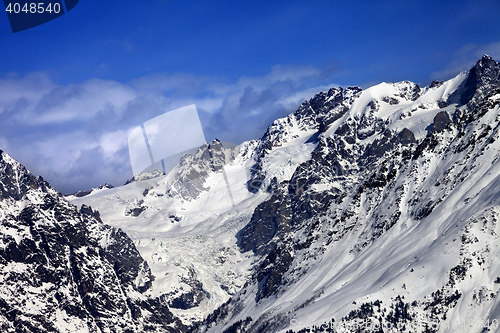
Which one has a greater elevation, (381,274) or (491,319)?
(381,274)

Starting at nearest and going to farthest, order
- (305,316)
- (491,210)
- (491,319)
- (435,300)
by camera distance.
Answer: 1. (491,319)
2. (435,300)
3. (491,210)
4. (305,316)

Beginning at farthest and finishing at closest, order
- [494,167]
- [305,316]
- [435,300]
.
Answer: [494,167], [305,316], [435,300]

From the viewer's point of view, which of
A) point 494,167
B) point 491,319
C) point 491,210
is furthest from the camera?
point 494,167

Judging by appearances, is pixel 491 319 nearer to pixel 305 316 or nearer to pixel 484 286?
pixel 484 286

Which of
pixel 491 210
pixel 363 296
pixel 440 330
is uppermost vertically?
pixel 491 210

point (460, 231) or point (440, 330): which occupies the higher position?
point (460, 231)

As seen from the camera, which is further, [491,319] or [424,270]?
[424,270]

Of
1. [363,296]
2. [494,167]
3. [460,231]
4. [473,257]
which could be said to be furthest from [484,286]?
[494,167]

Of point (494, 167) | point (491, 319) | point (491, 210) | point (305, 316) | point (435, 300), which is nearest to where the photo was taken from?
point (491, 319)

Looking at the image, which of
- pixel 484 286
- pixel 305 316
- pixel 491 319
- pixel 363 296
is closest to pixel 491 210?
pixel 484 286

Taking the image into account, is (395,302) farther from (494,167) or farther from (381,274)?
(494,167)
